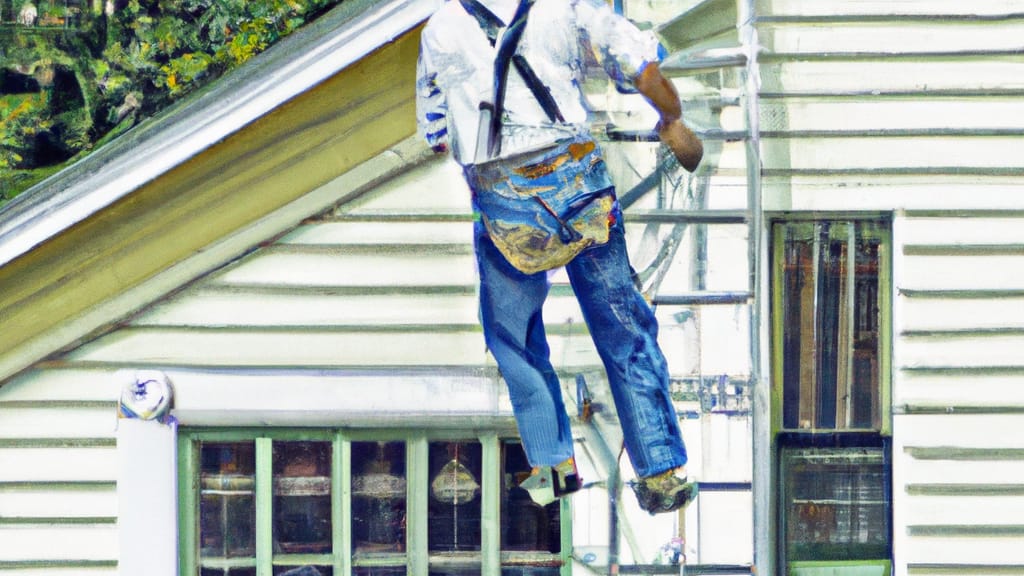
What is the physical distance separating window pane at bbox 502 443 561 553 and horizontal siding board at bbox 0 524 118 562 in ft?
5.05

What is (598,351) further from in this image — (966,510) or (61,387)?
(61,387)

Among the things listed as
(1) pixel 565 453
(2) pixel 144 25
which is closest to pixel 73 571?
(1) pixel 565 453

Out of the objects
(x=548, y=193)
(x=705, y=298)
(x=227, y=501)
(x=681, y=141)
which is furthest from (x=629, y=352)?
(x=227, y=501)

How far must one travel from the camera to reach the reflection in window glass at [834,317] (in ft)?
15.9

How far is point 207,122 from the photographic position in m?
4.57

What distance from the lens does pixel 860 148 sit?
477cm

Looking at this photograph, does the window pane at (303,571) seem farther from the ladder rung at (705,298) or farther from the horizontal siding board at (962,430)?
the horizontal siding board at (962,430)

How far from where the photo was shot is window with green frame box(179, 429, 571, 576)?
495 centimetres

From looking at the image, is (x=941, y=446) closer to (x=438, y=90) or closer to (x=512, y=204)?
(x=512, y=204)

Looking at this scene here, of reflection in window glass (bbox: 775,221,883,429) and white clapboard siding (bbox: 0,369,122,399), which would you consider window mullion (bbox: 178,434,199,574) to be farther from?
reflection in window glass (bbox: 775,221,883,429)

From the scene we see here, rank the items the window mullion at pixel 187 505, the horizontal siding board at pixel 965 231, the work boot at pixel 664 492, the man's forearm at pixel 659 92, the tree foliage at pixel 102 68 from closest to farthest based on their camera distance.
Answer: the man's forearm at pixel 659 92, the work boot at pixel 664 492, the horizontal siding board at pixel 965 231, the window mullion at pixel 187 505, the tree foliage at pixel 102 68

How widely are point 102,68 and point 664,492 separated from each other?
5402mm

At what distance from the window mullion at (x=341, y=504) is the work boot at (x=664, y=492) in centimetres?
112

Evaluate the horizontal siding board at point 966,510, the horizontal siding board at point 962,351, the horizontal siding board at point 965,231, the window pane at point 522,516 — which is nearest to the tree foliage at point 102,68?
the window pane at point 522,516
